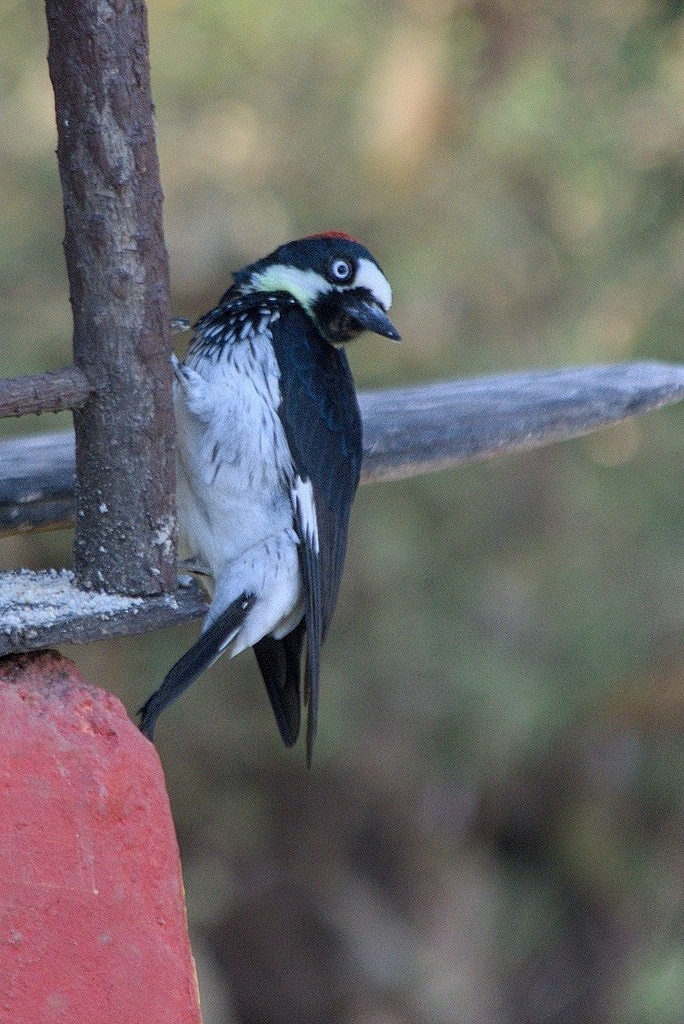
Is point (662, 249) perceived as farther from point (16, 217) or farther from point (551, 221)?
point (16, 217)

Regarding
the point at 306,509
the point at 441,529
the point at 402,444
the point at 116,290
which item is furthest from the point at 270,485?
the point at 441,529

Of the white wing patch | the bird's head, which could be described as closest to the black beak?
the bird's head

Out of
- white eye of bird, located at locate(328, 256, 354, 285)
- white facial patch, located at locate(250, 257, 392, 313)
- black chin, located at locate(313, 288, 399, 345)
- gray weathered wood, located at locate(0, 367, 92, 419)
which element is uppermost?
gray weathered wood, located at locate(0, 367, 92, 419)

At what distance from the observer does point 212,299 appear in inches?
192

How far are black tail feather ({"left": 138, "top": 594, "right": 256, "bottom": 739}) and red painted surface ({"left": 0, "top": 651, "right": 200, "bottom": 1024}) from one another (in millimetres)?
305

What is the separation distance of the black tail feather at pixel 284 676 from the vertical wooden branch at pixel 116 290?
623 mm

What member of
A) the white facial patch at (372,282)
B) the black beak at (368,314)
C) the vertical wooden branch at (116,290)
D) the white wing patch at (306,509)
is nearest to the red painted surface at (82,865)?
the vertical wooden branch at (116,290)

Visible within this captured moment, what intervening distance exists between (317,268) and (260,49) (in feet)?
9.99

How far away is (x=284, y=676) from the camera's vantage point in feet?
7.79

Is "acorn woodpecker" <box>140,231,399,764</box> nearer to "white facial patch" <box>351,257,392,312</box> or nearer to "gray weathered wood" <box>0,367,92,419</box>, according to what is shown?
"white facial patch" <box>351,257,392,312</box>

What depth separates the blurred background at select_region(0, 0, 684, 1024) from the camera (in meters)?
5.14

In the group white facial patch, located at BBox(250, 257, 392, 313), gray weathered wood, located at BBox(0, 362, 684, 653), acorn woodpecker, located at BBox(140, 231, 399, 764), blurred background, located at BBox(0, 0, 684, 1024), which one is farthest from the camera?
blurred background, located at BBox(0, 0, 684, 1024)

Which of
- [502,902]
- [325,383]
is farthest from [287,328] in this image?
[502,902]

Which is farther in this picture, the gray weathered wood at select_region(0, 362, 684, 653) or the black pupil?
the black pupil
